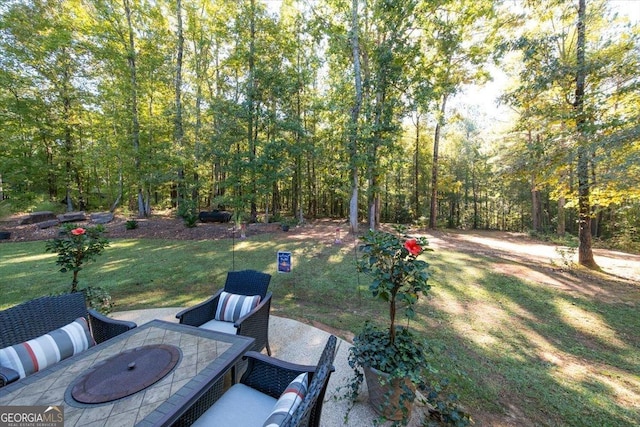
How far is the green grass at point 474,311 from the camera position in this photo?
89.7 inches

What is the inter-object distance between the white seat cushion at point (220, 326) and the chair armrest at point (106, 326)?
0.70m

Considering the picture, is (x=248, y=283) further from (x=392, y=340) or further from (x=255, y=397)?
(x=392, y=340)

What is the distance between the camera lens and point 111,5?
427 inches

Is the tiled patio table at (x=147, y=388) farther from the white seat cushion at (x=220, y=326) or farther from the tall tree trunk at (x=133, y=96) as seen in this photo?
the tall tree trunk at (x=133, y=96)

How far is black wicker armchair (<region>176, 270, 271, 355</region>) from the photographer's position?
2.45 m

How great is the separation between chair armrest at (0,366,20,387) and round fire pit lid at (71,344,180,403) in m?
0.50

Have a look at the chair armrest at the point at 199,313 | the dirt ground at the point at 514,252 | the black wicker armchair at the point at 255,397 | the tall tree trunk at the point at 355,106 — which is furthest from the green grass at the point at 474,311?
the tall tree trunk at the point at 355,106

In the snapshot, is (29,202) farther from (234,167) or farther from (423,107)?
(423,107)

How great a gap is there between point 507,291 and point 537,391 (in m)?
3.06

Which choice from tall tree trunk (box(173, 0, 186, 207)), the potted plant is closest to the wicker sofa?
the potted plant

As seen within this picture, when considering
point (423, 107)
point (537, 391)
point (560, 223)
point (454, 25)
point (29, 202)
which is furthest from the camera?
point (560, 223)

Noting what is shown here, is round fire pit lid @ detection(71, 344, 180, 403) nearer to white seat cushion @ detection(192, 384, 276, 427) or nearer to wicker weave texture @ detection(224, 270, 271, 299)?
white seat cushion @ detection(192, 384, 276, 427)

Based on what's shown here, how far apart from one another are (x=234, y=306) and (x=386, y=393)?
1.79 m

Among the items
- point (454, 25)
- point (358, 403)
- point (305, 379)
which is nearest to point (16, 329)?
point (305, 379)
